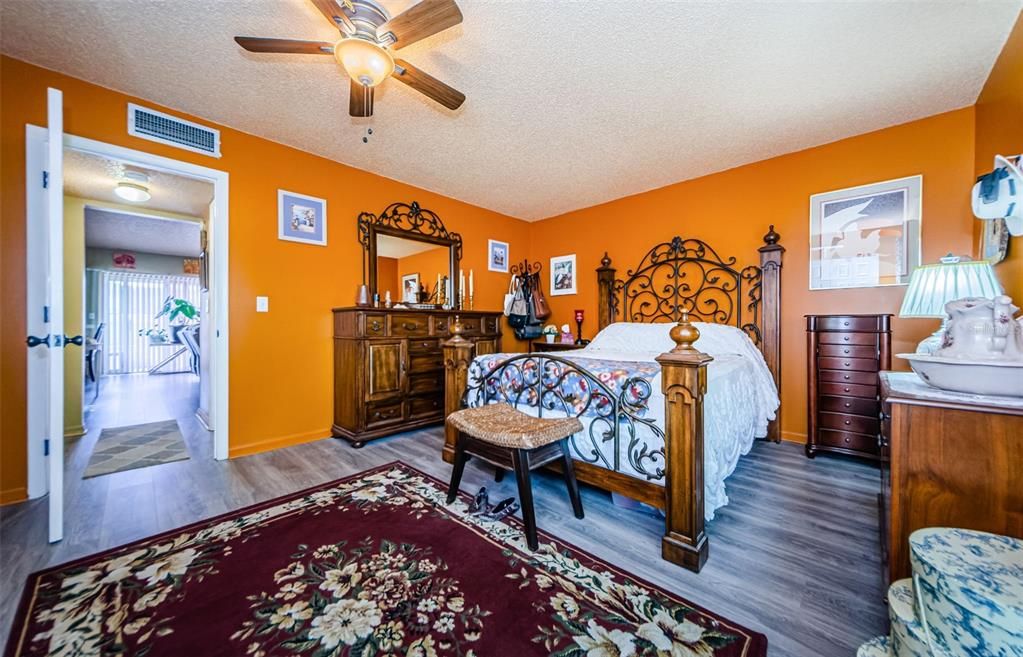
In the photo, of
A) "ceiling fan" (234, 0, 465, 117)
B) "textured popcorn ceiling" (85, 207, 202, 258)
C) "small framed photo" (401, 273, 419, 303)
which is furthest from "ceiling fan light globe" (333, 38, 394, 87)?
"textured popcorn ceiling" (85, 207, 202, 258)

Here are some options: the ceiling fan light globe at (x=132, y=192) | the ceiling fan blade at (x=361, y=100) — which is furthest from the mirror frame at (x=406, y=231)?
the ceiling fan light globe at (x=132, y=192)

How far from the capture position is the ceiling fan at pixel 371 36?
1.51 meters

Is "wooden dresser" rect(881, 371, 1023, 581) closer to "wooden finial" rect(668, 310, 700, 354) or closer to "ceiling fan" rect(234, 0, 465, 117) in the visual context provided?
"wooden finial" rect(668, 310, 700, 354)

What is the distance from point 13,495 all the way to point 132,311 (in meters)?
7.54

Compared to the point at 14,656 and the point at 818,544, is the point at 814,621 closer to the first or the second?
the point at 818,544

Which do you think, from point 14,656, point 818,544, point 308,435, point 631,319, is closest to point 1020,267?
point 818,544

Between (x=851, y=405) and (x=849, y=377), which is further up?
(x=849, y=377)

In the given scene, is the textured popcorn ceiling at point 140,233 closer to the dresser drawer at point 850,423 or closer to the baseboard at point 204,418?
the baseboard at point 204,418

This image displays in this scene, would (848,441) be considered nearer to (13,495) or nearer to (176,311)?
(13,495)

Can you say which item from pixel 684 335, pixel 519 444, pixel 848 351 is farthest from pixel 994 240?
pixel 519 444

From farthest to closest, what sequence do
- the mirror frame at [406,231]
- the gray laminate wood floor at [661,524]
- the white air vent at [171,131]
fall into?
the mirror frame at [406,231] < the white air vent at [171,131] < the gray laminate wood floor at [661,524]

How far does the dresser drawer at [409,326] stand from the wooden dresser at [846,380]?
125 inches

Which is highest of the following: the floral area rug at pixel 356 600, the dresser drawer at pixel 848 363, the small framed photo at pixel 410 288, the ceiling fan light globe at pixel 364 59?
the ceiling fan light globe at pixel 364 59

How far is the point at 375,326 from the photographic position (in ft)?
10.4
